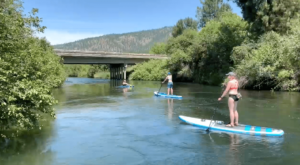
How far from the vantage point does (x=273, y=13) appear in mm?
34000

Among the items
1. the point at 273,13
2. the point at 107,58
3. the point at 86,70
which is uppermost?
the point at 273,13

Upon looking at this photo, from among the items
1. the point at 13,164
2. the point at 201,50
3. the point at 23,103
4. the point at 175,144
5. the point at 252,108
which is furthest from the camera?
the point at 201,50

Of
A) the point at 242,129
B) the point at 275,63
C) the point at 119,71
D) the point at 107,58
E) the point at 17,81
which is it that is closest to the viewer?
the point at 17,81

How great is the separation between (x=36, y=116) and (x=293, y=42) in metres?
23.8

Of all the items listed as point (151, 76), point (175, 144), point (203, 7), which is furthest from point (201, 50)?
point (203, 7)

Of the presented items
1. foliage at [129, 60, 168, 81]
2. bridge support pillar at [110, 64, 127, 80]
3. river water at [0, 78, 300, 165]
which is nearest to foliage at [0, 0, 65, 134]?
river water at [0, 78, 300, 165]

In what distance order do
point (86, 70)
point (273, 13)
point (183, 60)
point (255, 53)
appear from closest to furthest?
point (255, 53) → point (273, 13) → point (183, 60) → point (86, 70)

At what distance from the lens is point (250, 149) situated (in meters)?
8.65

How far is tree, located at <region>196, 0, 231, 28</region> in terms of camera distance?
9062 cm

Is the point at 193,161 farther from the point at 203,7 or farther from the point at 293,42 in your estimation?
the point at 203,7

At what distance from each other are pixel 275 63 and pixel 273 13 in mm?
8076

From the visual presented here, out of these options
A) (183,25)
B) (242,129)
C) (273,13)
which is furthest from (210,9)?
(242,129)

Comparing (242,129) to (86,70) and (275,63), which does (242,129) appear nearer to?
(275,63)

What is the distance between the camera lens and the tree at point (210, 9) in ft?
297
